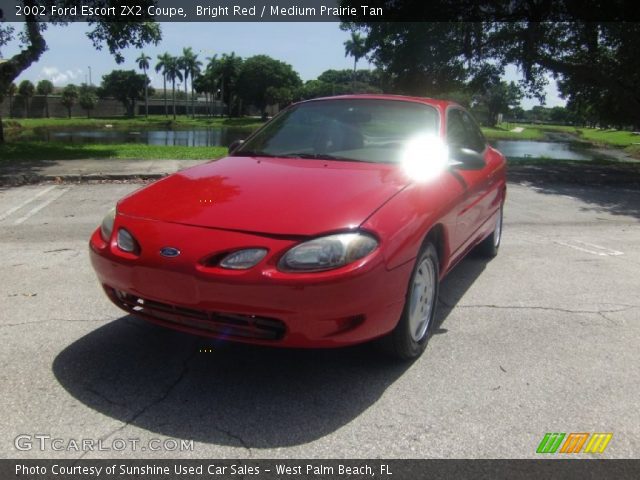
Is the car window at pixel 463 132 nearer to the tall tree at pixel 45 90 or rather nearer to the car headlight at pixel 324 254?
the car headlight at pixel 324 254

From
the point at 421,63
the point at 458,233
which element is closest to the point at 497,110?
the point at 421,63

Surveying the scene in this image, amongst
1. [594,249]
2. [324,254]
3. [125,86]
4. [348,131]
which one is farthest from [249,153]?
[125,86]

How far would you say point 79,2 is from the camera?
16078 mm

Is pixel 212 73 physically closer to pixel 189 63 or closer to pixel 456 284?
pixel 189 63

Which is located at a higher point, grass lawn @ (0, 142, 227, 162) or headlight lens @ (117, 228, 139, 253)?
headlight lens @ (117, 228, 139, 253)

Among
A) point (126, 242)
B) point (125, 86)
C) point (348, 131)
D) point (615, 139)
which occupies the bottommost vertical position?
point (126, 242)

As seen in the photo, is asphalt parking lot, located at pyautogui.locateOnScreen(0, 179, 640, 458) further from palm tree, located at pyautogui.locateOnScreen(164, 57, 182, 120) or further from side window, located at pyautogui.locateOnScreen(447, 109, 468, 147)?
palm tree, located at pyautogui.locateOnScreen(164, 57, 182, 120)

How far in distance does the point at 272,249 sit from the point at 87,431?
1143 millimetres

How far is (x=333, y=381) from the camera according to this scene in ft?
9.49

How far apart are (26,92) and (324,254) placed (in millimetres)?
102070

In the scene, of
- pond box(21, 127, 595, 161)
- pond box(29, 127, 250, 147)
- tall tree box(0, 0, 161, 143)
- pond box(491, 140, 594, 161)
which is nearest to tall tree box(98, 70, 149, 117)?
pond box(29, 127, 250, 147)

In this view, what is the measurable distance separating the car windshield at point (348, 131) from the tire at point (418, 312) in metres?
0.76

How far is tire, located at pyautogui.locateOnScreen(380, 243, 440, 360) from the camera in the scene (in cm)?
289
